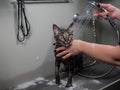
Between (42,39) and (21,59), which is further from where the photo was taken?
(42,39)

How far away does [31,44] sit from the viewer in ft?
5.78

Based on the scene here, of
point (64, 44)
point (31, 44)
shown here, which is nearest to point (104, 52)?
point (64, 44)

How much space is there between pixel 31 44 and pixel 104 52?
84 centimetres

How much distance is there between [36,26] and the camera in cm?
177

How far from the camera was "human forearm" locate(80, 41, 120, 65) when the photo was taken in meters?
1.03

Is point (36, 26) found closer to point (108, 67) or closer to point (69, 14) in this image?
point (69, 14)

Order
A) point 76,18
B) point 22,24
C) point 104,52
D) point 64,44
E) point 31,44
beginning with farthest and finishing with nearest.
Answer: point 76,18, point 31,44, point 22,24, point 64,44, point 104,52

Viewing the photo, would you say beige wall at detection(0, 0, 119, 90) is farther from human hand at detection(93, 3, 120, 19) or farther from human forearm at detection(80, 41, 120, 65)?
human forearm at detection(80, 41, 120, 65)

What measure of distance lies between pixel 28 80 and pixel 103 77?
685 mm

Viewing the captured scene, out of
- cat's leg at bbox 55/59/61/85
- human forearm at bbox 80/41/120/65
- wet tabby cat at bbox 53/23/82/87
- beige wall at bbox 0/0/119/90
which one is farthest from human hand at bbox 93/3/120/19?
human forearm at bbox 80/41/120/65

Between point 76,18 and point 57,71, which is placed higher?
point 76,18

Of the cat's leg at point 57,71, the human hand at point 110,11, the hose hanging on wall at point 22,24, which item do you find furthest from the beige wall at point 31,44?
the human hand at point 110,11

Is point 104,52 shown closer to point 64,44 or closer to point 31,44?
point 64,44

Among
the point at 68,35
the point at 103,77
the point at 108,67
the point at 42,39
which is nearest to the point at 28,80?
the point at 42,39
